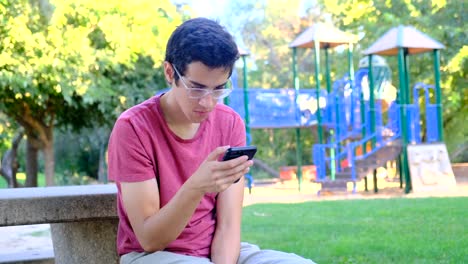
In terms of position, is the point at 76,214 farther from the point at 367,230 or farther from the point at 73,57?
the point at 73,57

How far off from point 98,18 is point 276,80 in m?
17.0

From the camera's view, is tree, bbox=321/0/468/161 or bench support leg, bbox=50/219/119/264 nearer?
bench support leg, bbox=50/219/119/264

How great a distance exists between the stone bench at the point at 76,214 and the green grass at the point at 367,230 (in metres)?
2.41

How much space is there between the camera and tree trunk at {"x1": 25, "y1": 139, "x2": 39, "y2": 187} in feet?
65.5

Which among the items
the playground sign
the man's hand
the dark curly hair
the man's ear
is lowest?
the playground sign

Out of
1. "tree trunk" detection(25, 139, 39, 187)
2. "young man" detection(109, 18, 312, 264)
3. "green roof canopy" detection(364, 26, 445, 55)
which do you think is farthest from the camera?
"tree trunk" detection(25, 139, 39, 187)

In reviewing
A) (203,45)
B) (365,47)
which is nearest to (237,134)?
(203,45)

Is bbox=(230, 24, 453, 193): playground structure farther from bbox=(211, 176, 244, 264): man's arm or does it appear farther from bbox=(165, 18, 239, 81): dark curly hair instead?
bbox=(165, 18, 239, 81): dark curly hair

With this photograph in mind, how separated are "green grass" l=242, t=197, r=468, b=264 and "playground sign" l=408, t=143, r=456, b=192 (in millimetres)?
3514

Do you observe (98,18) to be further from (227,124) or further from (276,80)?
(276,80)

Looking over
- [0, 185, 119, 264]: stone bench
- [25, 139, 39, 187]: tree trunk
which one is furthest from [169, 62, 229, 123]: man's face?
[25, 139, 39, 187]: tree trunk

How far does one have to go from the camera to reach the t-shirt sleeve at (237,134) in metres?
2.56

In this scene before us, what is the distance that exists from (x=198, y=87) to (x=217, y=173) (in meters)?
0.31

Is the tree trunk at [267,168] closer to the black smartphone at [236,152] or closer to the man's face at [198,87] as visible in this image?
the man's face at [198,87]
